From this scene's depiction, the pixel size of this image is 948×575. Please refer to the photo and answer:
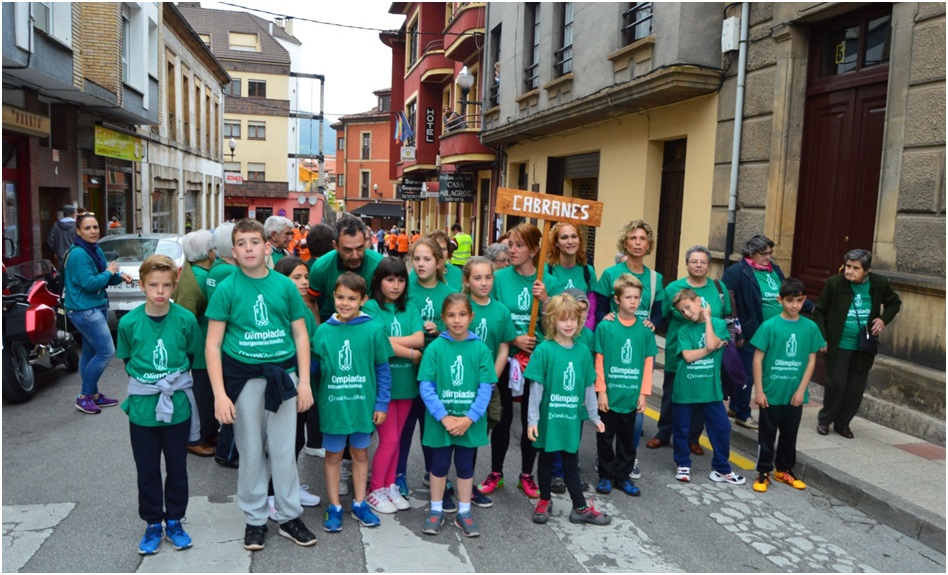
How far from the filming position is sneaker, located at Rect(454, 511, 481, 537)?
14.4 feet

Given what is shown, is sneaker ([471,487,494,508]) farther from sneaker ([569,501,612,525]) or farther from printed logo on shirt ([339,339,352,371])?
printed logo on shirt ([339,339,352,371])

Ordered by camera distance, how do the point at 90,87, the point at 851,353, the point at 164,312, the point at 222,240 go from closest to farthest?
the point at 164,312
the point at 222,240
the point at 851,353
the point at 90,87

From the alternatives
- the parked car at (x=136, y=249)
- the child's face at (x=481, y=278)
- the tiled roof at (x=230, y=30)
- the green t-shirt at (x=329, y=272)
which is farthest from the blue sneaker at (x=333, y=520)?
the tiled roof at (x=230, y=30)

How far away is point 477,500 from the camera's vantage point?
16.1 ft

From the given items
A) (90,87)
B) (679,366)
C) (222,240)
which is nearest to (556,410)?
(679,366)

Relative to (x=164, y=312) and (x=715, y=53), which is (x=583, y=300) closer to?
(x=164, y=312)

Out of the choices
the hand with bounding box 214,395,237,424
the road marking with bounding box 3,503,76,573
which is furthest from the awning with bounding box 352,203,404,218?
the hand with bounding box 214,395,237,424

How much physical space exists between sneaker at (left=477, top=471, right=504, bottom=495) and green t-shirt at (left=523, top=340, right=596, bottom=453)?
2.02 feet

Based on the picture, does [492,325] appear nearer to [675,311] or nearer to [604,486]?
[604,486]

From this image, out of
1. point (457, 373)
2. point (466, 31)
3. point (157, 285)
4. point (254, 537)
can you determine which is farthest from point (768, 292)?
point (466, 31)

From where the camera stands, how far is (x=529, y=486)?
5105 mm

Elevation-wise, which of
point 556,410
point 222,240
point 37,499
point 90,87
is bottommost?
point 37,499

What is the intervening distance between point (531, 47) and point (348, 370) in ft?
46.5

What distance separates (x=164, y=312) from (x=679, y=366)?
3608 millimetres
